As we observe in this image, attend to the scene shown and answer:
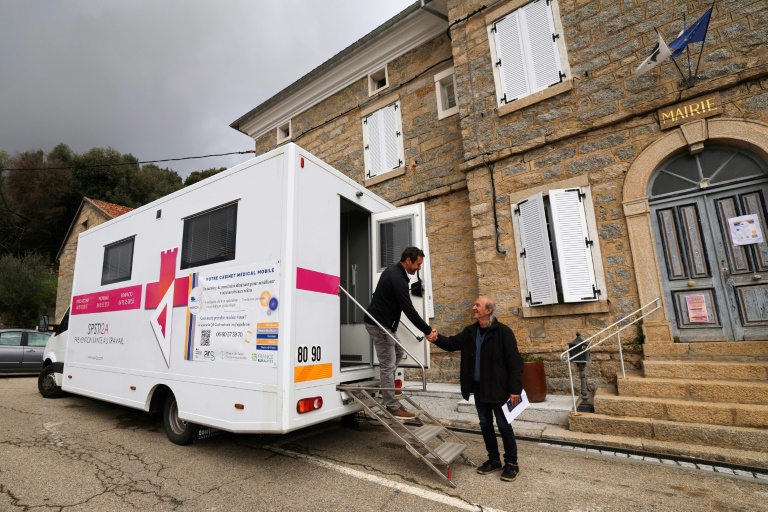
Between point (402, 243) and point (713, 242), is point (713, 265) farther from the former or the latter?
point (402, 243)

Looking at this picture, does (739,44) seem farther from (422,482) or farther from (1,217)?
(1,217)

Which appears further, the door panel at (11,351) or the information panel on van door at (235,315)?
the door panel at (11,351)

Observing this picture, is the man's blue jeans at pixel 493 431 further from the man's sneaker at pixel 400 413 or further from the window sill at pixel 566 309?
the window sill at pixel 566 309

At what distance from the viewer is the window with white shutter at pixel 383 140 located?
→ 28.2ft

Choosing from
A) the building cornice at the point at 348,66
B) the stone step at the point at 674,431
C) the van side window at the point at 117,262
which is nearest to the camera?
the stone step at the point at 674,431

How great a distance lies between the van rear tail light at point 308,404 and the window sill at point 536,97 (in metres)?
5.65

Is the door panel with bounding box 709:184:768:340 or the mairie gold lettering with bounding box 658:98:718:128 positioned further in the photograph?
the mairie gold lettering with bounding box 658:98:718:128

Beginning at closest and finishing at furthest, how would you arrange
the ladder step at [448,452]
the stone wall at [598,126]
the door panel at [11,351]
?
the ladder step at [448,452]
the stone wall at [598,126]
the door panel at [11,351]

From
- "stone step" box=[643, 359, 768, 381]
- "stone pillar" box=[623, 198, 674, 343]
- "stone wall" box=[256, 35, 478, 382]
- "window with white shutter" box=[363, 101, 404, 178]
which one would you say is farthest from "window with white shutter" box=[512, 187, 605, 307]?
"window with white shutter" box=[363, 101, 404, 178]

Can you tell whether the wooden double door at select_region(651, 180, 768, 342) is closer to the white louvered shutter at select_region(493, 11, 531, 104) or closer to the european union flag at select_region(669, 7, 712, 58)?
the european union flag at select_region(669, 7, 712, 58)

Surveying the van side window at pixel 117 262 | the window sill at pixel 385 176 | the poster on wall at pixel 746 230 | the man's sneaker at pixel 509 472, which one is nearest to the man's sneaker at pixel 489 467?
the man's sneaker at pixel 509 472

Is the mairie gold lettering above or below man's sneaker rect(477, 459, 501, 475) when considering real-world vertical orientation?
above

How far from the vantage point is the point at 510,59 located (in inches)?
262

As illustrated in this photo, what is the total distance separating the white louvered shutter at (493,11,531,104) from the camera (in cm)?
652
